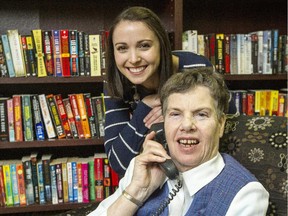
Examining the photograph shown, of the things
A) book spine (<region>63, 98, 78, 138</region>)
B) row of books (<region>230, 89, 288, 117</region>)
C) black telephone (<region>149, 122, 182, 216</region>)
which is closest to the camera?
black telephone (<region>149, 122, 182, 216</region>)

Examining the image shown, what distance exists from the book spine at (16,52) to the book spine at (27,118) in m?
0.14

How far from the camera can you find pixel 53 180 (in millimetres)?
1924

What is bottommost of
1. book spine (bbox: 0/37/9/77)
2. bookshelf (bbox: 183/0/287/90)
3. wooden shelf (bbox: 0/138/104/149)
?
wooden shelf (bbox: 0/138/104/149)

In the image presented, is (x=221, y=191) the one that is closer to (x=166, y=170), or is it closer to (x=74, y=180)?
(x=166, y=170)

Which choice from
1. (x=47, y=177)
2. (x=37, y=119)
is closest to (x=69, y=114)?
(x=37, y=119)

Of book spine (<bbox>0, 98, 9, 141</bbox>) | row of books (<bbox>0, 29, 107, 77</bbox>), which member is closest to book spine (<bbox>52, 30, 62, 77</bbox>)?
row of books (<bbox>0, 29, 107, 77</bbox>)

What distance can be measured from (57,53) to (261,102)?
1.25 m

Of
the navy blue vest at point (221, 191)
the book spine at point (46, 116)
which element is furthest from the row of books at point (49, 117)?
the navy blue vest at point (221, 191)

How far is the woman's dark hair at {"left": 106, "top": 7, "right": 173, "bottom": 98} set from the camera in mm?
1267

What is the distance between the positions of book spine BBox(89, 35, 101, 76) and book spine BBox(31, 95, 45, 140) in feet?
1.17

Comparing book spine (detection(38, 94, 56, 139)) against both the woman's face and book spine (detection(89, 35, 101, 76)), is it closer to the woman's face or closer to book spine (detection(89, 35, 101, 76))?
book spine (detection(89, 35, 101, 76))

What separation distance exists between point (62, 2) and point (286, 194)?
5.48ft

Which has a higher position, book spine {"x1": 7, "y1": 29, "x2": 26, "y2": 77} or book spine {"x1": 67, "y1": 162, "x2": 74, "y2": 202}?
book spine {"x1": 7, "y1": 29, "x2": 26, "y2": 77}

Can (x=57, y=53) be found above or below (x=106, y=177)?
above
